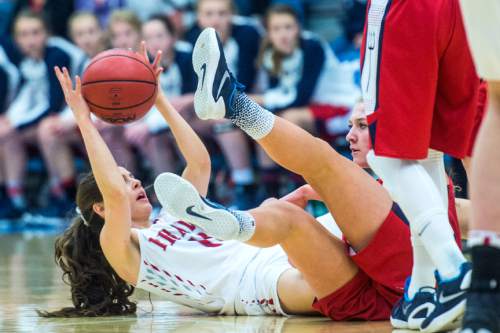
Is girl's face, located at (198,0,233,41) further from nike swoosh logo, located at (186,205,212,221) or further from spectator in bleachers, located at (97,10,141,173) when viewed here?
nike swoosh logo, located at (186,205,212,221)

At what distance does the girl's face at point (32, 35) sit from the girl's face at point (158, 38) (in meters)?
1.31

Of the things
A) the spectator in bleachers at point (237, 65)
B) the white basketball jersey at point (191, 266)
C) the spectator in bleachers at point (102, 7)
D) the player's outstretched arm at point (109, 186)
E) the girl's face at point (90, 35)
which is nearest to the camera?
the player's outstretched arm at point (109, 186)

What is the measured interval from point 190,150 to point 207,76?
809 millimetres

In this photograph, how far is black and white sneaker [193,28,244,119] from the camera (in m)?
3.32

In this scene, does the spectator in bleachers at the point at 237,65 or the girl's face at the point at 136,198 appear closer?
the girl's face at the point at 136,198

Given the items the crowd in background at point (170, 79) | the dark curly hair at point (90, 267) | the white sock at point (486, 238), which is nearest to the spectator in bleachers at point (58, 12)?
the crowd in background at point (170, 79)

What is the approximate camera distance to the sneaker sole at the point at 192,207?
10.3 feet

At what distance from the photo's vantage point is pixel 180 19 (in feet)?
31.8

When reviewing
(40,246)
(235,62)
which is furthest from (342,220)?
(235,62)

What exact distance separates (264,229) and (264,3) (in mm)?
6535

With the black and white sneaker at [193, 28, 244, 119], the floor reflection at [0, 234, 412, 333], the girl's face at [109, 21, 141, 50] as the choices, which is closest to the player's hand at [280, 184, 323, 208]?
the floor reflection at [0, 234, 412, 333]

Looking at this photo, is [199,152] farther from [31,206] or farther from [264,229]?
[31,206]

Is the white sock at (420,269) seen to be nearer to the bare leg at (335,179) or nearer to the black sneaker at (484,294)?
the bare leg at (335,179)

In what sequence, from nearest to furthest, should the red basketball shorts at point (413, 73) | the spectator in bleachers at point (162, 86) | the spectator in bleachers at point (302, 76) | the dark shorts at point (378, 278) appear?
the red basketball shorts at point (413, 73), the dark shorts at point (378, 278), the spectator in bleachers at point (302, 76), the spectator in bleachers at point (162, 86)
